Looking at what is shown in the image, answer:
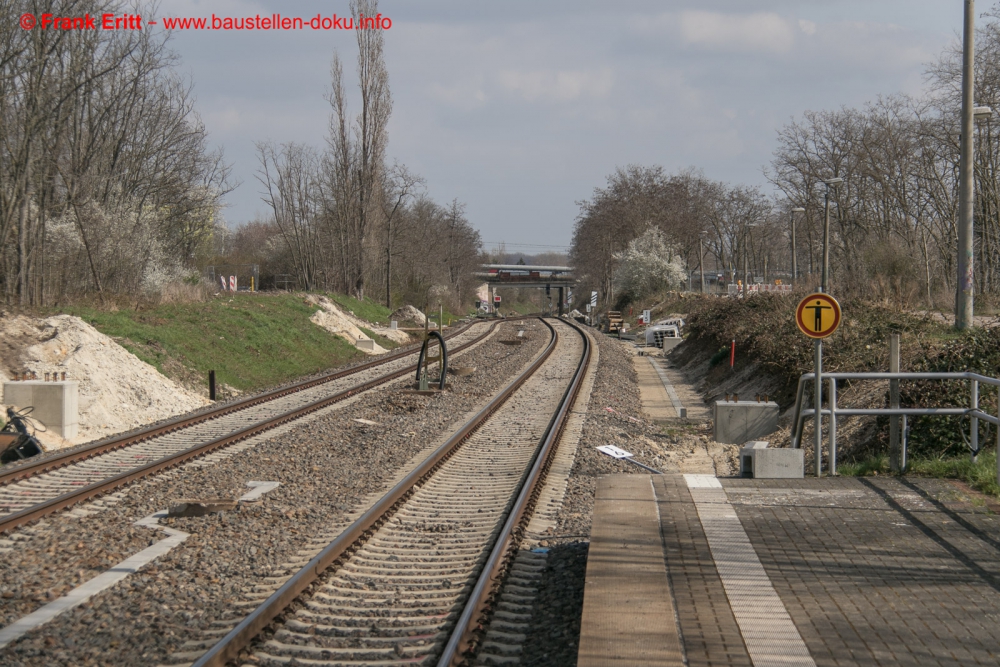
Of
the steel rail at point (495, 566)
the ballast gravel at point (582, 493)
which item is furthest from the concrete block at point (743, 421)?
the steel rail at point (495, 566)

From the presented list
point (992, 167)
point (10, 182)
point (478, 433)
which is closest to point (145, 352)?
point (10, 182)

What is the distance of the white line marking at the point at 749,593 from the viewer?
15.0 ft

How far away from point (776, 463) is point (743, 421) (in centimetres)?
714

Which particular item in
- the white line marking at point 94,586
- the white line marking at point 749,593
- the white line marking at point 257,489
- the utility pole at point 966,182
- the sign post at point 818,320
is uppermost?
the utility pole at point 966,182

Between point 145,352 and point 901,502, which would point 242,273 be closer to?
point 145,352

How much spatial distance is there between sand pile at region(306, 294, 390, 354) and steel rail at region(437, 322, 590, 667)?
2344cm

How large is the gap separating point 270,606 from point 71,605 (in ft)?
5.35

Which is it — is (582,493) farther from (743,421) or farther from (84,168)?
(84,168)

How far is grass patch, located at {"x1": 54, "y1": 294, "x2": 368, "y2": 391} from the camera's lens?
2170cm

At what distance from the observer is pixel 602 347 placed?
1519 inches

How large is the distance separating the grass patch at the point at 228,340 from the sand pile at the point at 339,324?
73cm

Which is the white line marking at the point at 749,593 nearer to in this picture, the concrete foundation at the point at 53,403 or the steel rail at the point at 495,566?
the steel rail at the point at 495,566

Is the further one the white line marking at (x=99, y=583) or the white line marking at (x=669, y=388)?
the white line marking at (x=669, y=388)

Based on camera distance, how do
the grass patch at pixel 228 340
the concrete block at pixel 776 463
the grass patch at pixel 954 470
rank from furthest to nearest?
the grass patch at pixel 228 340 → the concrete block at pixel 776 463 → the grass patch at pixel 954 470
